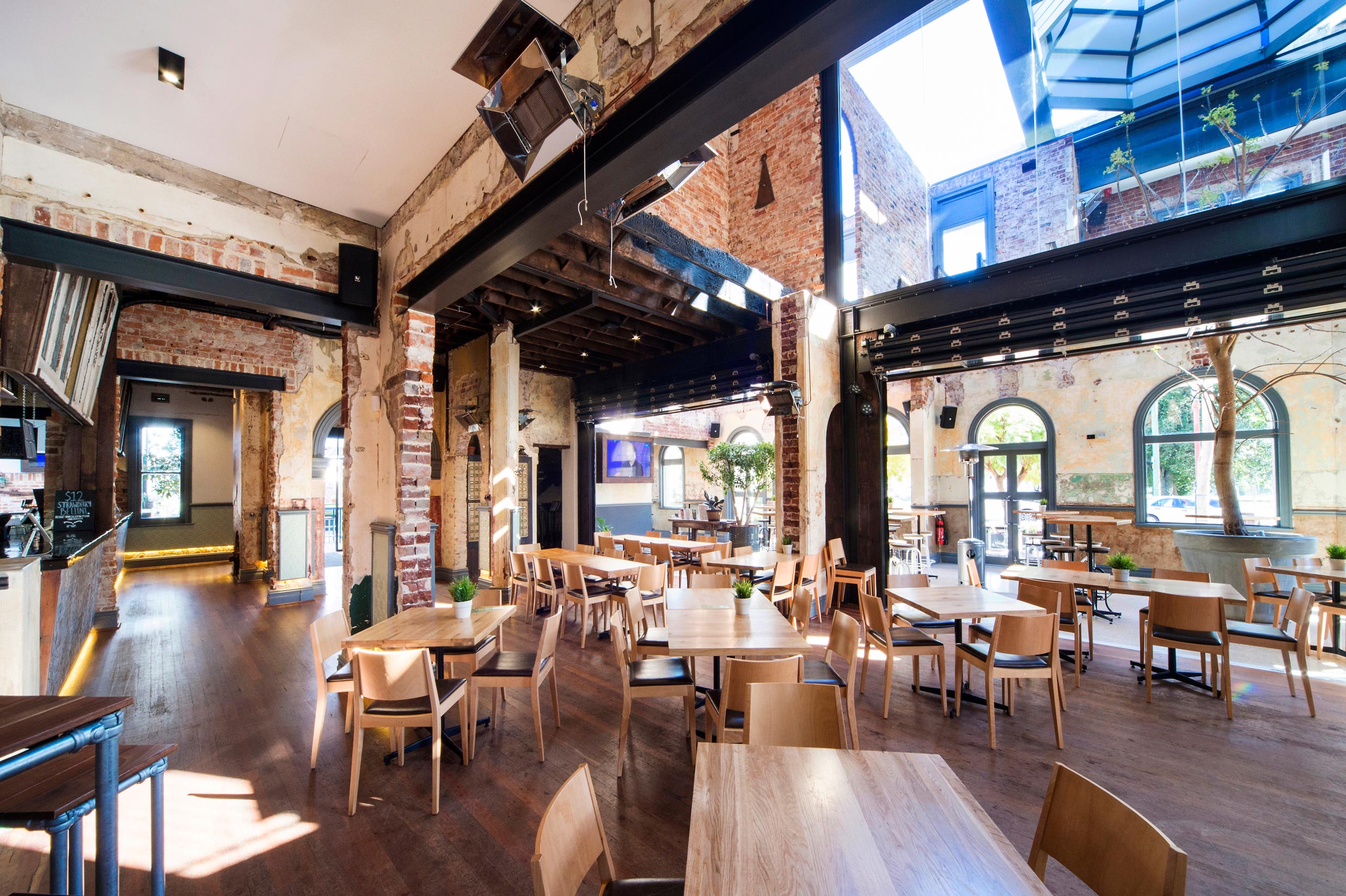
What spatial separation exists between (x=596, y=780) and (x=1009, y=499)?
396 inches

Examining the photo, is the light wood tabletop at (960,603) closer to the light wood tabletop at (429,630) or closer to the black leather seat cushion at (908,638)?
the black leather seat cushion at (908,638)

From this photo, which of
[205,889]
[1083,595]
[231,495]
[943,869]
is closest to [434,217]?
[205,889]

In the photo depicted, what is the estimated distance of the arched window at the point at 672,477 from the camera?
614 inches

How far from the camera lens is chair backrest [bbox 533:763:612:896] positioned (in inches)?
44.9

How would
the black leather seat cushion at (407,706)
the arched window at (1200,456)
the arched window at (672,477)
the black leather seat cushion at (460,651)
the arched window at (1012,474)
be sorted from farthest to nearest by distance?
the arched window at (672,477) → the arched window at (1012,474) → the arched window at (1200,456) → the black leather seat cushion at (460,651) → the black leather seat cushion at (407,706)

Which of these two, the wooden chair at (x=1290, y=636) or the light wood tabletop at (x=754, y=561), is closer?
the wooden chair at (x=1290, y=636)

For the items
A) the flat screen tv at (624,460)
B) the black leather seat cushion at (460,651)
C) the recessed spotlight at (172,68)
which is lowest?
the black leather seat cushion at (460,651)

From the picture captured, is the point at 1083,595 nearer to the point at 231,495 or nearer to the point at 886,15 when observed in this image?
the point at 886,15

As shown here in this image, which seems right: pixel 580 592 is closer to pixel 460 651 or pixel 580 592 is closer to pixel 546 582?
pixel 546 582

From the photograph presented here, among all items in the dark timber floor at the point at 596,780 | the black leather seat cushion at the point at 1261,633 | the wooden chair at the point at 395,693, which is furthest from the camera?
the black leather seat cushion at the point at 1261,633

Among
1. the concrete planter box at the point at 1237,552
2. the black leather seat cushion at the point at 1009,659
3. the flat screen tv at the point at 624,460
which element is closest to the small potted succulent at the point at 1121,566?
the black leather seat cushion at the point at 1009,659

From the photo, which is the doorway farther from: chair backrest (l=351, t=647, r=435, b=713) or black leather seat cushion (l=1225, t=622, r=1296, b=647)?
black leather seat cushion (l=1225, t=622, r=1296, b=647)

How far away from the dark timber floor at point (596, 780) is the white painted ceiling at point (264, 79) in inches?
141

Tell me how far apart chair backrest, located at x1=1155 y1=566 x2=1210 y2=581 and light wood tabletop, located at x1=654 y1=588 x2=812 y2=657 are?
3.81 meters
